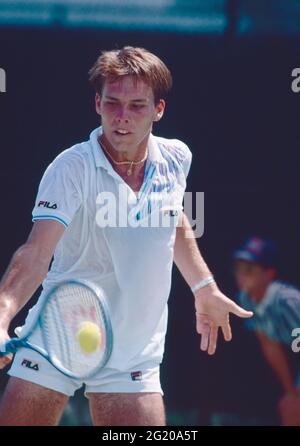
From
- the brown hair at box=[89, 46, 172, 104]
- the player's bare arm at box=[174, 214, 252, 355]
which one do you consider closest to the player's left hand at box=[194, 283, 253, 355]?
the player's bare arm at box=[174, 214, 252, 355]

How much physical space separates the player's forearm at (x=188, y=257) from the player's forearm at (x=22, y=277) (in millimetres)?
584

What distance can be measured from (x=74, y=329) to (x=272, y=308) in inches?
59.6

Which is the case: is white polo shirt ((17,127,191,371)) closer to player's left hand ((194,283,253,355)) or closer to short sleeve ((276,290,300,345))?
player's left hand ((194,283,253,355))

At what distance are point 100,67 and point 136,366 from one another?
2.82 ft

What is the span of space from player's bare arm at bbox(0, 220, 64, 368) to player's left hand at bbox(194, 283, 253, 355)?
0.56 m

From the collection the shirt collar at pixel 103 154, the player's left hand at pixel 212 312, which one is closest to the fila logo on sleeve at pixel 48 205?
the shirt collar at pixel 103 154

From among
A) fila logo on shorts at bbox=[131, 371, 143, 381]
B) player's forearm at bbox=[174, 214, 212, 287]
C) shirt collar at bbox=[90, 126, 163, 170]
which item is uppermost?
shirt collar at bbox=[90, 126, 163, 170]

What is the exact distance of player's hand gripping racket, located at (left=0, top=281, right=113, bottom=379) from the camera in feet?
10.1

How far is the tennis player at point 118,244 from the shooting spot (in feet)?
10.8

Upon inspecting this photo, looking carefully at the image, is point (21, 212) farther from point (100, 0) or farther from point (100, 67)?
point (100, 67)

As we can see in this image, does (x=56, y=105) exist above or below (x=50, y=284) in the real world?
above

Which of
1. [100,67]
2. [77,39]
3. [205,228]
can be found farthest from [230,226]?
[100,67]

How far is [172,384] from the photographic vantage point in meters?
4.71
